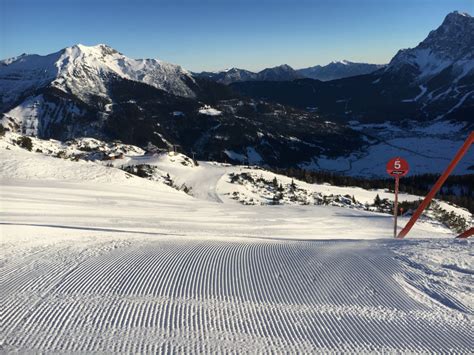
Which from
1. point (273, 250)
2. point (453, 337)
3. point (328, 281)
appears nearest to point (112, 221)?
point (273, 250)

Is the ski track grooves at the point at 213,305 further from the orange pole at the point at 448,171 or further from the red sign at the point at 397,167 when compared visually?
the red sign at the point at 397,167

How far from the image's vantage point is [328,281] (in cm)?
838

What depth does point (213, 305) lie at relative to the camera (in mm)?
7082

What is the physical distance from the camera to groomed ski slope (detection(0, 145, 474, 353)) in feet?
19.6

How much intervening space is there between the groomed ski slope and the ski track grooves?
2 cm

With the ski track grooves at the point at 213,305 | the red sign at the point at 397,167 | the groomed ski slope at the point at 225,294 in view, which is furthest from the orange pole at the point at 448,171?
the ski track grooves at the point at 213,305

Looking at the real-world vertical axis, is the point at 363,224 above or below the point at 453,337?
below

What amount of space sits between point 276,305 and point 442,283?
338 centimetres

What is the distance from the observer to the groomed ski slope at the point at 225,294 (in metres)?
5.96

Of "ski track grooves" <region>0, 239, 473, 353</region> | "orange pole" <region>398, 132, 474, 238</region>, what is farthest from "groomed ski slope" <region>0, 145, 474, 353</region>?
"orange pole" <region>398, 132, 474, 238</region>

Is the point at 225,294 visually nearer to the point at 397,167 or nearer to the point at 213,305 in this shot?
the point at 213,305

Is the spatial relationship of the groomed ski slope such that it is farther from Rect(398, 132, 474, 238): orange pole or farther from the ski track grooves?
Rect(398, 132, 474, 238): orange pole

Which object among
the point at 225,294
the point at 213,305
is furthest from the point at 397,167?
the point at 213,305

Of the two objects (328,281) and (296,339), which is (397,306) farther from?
(296,339)
